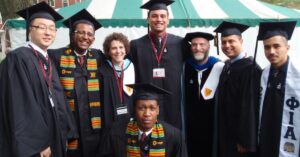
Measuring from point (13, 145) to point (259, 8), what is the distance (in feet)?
22.3

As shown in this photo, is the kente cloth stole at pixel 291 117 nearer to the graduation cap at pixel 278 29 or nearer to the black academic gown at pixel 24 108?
the graduation cap at pixel 278 29

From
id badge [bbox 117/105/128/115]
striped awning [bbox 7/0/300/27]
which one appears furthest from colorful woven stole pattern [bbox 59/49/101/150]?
striped awning [bbox 7/0/300/27]

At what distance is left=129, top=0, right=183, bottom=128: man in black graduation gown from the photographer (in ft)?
12.8

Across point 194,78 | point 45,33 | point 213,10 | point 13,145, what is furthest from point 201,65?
point 213,10

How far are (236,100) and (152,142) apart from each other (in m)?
1.04

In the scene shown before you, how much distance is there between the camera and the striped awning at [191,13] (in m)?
6.67

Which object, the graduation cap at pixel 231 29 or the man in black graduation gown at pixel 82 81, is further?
the graduation cap at pixel 231 29

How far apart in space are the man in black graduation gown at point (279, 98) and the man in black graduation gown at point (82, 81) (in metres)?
1.79

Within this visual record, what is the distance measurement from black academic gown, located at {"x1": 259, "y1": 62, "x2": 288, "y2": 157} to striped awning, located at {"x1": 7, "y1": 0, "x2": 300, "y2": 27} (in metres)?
3.92

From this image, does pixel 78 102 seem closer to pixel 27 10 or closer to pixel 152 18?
pixel 27 10

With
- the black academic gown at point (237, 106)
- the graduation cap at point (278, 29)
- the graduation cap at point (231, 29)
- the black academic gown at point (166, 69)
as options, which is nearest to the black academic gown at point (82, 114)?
the black academic gown at point (166, 69)

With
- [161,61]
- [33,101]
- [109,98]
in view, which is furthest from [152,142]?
[161,61]

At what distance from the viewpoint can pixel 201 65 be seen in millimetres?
3854

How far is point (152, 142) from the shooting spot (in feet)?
9.74
